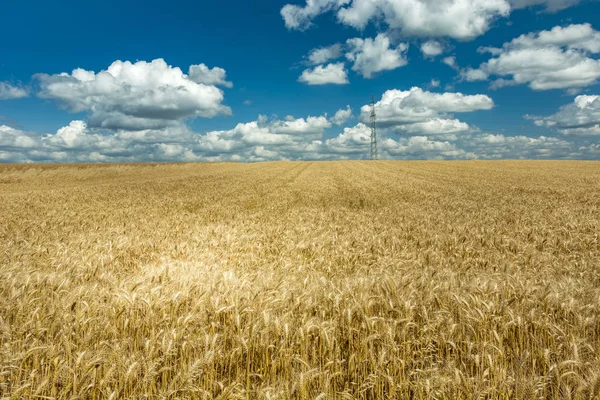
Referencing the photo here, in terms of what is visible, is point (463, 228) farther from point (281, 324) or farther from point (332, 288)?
point (281, 324)

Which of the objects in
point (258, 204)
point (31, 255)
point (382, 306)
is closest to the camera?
point (382, 306)

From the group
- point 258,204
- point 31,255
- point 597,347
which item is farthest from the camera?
point 258,204

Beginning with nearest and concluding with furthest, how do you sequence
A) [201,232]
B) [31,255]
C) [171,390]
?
[171,390], [31,255], [201,232]

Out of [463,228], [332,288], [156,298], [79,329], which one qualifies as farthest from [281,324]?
[463,228]

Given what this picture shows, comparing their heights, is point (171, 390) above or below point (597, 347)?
above

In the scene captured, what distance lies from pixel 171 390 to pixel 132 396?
38 cm

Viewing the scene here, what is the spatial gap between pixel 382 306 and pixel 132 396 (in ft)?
9.47

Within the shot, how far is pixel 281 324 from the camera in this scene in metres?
3.84

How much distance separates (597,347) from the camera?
3.61 meters

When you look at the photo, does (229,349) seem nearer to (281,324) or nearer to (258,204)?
(281,324)

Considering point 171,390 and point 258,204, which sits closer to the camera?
point 171,390

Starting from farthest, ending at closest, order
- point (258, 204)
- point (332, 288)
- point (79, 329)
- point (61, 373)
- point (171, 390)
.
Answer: point (258, 204) → point (332, 288) → point (79, 329) → point (61, 373) → point (171, 390)

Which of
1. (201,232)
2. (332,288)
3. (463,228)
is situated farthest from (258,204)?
(332,288)

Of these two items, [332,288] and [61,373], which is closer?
[61,373]
